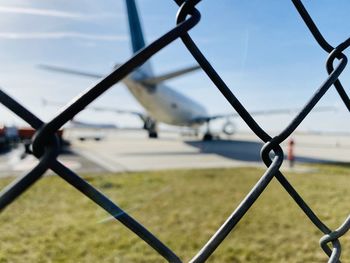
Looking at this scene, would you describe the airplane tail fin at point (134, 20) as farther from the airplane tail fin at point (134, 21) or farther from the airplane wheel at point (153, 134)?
the airplane wheel at point (153, 134)

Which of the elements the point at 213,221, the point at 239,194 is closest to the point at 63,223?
the point at 213,221

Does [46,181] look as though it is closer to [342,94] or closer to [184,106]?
[342,94]

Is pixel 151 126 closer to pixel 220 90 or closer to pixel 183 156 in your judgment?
pixel 183 156

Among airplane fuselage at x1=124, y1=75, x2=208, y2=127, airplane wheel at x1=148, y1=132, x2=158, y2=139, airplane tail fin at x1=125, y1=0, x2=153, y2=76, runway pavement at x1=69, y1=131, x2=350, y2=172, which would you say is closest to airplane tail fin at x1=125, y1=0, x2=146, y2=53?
airplane tail fin at x1=125, y1=0, x2=153, y2=76

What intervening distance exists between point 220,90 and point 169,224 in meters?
3.17

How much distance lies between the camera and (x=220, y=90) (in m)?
0.54

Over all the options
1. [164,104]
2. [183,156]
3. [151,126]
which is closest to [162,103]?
[164,104]

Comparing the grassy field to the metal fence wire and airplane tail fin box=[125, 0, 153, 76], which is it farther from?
the metal fence wire

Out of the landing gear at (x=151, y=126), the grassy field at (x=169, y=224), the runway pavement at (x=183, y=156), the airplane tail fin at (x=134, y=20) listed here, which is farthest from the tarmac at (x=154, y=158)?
the landing gear at (x=151, y=126)

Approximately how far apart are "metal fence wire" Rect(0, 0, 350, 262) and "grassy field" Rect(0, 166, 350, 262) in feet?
4.55

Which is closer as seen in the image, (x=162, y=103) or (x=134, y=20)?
(x=134, y=20)

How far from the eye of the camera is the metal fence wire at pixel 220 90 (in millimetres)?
353

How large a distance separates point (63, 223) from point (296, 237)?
2355mm

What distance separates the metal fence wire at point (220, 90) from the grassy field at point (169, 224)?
1387 mm
